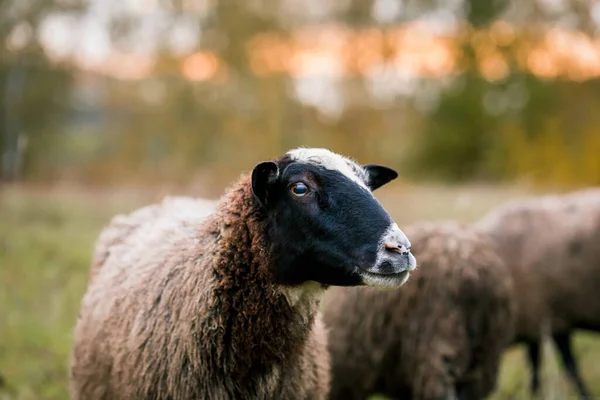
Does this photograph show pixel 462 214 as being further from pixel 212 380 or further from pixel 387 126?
pixel 387 126

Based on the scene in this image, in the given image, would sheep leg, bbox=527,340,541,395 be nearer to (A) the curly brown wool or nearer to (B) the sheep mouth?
(A) the curly brown wool

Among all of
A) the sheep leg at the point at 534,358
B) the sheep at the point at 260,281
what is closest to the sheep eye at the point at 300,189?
the sheep at the point at 260,281

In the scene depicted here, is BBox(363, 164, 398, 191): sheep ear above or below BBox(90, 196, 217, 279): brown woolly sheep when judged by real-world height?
below

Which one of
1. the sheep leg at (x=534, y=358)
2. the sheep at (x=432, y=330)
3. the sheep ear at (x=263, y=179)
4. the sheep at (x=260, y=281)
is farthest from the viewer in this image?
the sheep leg at (x=534, y=358)

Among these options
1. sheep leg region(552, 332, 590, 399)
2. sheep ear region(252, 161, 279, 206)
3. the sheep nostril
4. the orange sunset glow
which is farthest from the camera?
the orange sunset glow

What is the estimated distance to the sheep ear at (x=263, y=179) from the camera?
3.49 meters

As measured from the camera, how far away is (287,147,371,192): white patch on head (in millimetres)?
3577

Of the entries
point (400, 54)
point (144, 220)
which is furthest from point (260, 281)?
point (400, 54)

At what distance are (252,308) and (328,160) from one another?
0.84 m

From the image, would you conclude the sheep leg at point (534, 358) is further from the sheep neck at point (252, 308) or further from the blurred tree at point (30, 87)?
the blurred tree at point (30, 87)

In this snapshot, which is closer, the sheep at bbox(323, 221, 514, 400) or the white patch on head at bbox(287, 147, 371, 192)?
the white patch on head at bbox(287, 147, 371, 192)

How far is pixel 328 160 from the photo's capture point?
361cm

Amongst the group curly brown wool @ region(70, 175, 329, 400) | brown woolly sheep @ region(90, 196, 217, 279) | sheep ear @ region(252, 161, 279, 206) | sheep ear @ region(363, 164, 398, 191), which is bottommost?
curly brown wool @ region(70, 175, 329, 400)

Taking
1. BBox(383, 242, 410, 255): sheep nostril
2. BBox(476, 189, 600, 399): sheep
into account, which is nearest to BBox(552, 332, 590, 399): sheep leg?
BBox(476, 189, 600, 399): sheep
